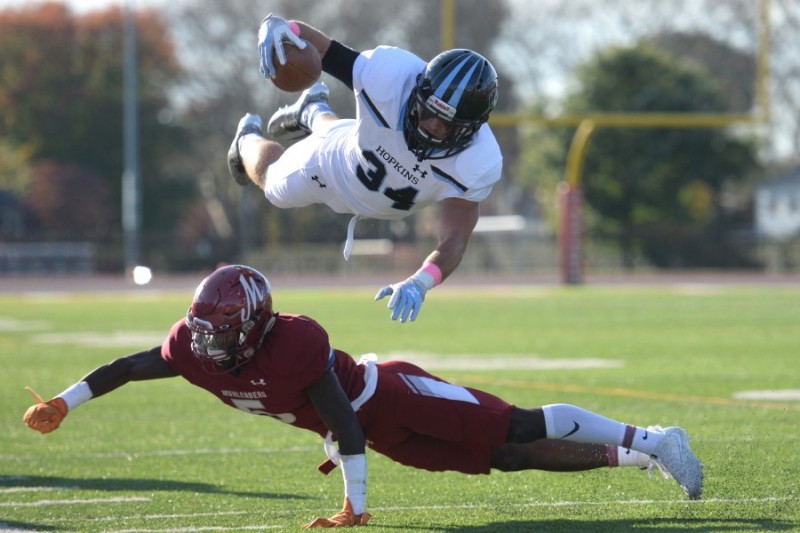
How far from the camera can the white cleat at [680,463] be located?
5980 mm

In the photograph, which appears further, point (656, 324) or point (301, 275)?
point (301, 275)

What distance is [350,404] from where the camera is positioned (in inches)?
229

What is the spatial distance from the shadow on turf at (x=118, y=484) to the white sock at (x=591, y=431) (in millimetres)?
1317

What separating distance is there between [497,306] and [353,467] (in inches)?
720

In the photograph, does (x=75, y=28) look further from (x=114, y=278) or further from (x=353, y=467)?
(x=353, y=467)

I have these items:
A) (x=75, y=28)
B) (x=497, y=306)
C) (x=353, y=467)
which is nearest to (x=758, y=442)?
(x=353, y=467)

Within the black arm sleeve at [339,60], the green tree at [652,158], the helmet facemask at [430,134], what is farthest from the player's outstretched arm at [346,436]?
the green tree at [652,158]

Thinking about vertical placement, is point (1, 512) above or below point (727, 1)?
below

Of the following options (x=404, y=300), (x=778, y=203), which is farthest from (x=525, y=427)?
(x=778, y=203)

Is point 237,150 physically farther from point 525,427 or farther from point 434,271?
point 525,427

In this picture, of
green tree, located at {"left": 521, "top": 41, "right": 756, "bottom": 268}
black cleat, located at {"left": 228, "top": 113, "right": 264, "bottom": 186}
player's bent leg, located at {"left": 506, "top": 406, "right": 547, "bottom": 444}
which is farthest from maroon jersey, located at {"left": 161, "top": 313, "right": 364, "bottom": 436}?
green tree, located at {"left": 521, "top": 41, "right": 756, "bottom": 268}

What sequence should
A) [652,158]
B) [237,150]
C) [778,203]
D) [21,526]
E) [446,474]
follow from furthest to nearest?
1. [778,203]
2. [652,158]
3. [237,150]
4. [446,474]
5. [21,526]

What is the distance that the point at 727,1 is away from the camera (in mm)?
35844

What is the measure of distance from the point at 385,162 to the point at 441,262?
71cm
